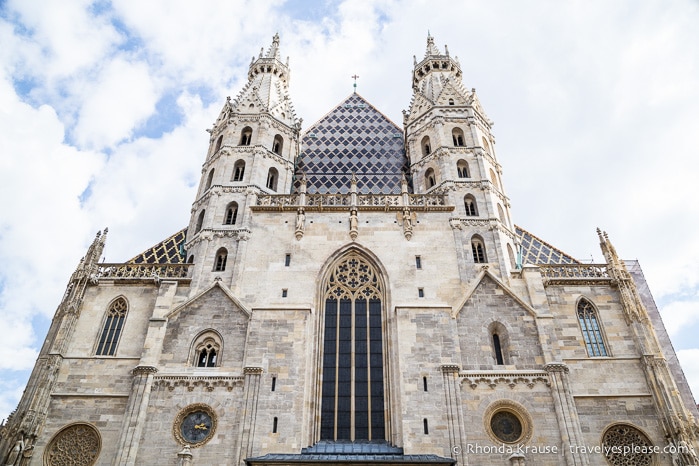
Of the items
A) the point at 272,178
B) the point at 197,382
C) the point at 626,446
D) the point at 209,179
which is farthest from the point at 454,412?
the point at 209,179

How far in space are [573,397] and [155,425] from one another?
13719 mm

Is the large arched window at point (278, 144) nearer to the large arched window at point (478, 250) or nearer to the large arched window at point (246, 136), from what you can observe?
the large arched window at point (246, 136)

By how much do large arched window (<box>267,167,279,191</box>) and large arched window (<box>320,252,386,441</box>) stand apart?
5746 millimetres

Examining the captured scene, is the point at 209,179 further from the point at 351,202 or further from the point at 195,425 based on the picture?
the point at 195,425

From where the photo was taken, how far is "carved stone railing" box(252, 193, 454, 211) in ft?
70.8

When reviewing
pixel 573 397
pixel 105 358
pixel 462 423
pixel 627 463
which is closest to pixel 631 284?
pixel 573 397

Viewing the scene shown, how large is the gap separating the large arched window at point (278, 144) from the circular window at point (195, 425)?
1297 cm

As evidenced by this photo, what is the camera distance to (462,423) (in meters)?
16.2

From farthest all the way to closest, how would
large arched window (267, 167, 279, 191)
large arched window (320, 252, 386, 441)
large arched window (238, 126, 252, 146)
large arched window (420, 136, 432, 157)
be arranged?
large arched window (420, 136, 432, 157)
large arched window (238, 126, 252, 146)
large arched window (267, 167, 279, 191)
large arched window (320, 252, 386, 441)

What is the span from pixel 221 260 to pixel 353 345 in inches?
256

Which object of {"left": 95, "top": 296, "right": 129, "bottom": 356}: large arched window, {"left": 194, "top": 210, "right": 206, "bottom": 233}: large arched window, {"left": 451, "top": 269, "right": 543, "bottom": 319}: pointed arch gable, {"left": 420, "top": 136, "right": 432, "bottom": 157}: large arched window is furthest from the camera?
{"left": 420, "top": 136, "right": 432, "bottom": 157}: large arched window

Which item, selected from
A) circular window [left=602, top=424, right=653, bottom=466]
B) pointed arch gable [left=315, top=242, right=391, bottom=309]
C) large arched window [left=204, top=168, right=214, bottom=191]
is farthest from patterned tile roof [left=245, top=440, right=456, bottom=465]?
large arched window [left=204, top=168, right=214, bottom=191]

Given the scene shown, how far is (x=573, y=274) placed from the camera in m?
20.3

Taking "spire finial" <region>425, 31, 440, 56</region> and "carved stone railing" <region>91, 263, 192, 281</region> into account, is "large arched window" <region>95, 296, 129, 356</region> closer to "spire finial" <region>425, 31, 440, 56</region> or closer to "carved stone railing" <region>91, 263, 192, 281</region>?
"carved stone railing" <region>91, 263, 192, 281</region>
